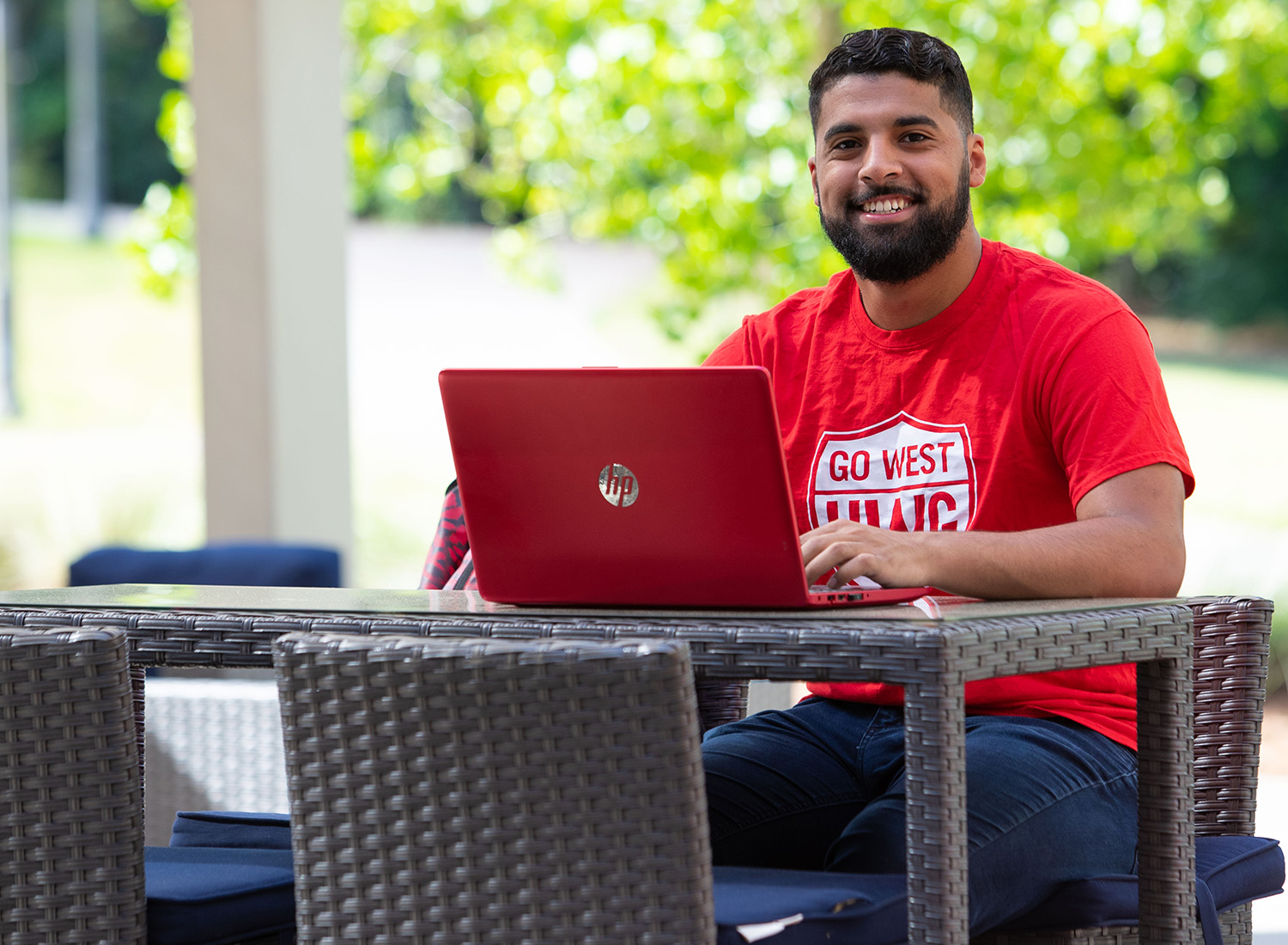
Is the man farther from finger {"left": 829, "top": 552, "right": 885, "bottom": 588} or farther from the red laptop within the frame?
the red laptop

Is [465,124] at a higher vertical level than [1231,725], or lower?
higher

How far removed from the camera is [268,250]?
448 cm

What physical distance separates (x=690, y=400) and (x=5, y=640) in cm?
69

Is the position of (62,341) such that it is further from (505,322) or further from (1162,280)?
(1162,280)

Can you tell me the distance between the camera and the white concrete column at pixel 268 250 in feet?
14.7

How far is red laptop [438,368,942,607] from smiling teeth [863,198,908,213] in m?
0.69

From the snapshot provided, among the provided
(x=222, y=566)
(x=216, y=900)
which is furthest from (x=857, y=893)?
(x=222, y=566)

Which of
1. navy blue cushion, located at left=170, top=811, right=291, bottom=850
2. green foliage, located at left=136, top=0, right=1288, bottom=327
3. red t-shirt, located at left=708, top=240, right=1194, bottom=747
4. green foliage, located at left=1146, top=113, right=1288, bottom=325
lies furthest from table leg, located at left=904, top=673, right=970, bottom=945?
green foliage, located at left=1146, top=113, right=1288, bottom=325

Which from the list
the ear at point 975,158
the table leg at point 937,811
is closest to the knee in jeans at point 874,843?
the table leg at point 937,811

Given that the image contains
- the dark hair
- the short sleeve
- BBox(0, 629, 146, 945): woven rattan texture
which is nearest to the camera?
BBox(0, 629, 146, 945): woven rattan texture

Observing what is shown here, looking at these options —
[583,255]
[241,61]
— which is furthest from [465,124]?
[583,255]

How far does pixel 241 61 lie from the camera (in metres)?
4.45

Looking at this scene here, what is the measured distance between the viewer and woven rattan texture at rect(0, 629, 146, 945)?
145cm

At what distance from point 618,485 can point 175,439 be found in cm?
1532
